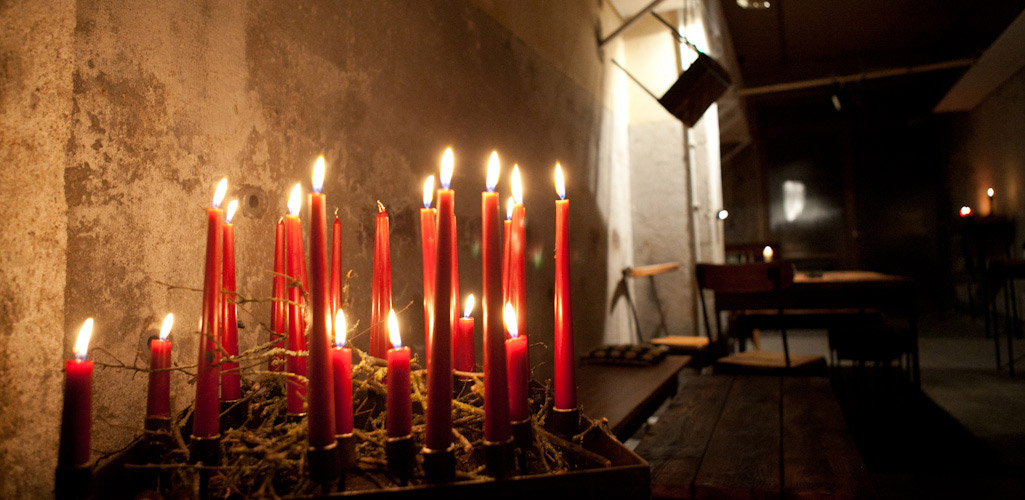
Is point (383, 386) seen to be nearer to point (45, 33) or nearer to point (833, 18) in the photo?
point (45, 33)

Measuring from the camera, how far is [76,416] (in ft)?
1.91

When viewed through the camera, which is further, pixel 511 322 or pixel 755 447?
pixel 755 447

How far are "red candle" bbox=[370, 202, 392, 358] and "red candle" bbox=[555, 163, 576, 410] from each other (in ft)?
0.88

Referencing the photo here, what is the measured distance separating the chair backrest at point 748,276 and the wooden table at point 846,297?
705mm

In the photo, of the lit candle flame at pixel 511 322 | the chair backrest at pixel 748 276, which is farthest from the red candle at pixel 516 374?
the chair backrest at pixel 748 276

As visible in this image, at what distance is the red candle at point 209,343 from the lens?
2.06ft

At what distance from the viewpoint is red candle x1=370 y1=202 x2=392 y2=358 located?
0.85m

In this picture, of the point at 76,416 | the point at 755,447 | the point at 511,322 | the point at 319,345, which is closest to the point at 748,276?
the point at 755,447

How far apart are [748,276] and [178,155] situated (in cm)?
268

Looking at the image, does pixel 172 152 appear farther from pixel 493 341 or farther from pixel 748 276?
pixel 748 276

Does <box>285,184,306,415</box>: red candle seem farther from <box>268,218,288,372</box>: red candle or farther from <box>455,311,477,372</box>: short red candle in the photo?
<box>455,311,477,372</box>: short red candle

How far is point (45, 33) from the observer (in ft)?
2.87

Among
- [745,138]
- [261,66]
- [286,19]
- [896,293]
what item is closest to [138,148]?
[261,66]

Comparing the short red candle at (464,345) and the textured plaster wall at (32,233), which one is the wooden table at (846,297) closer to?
the short red candle at (464,345)
